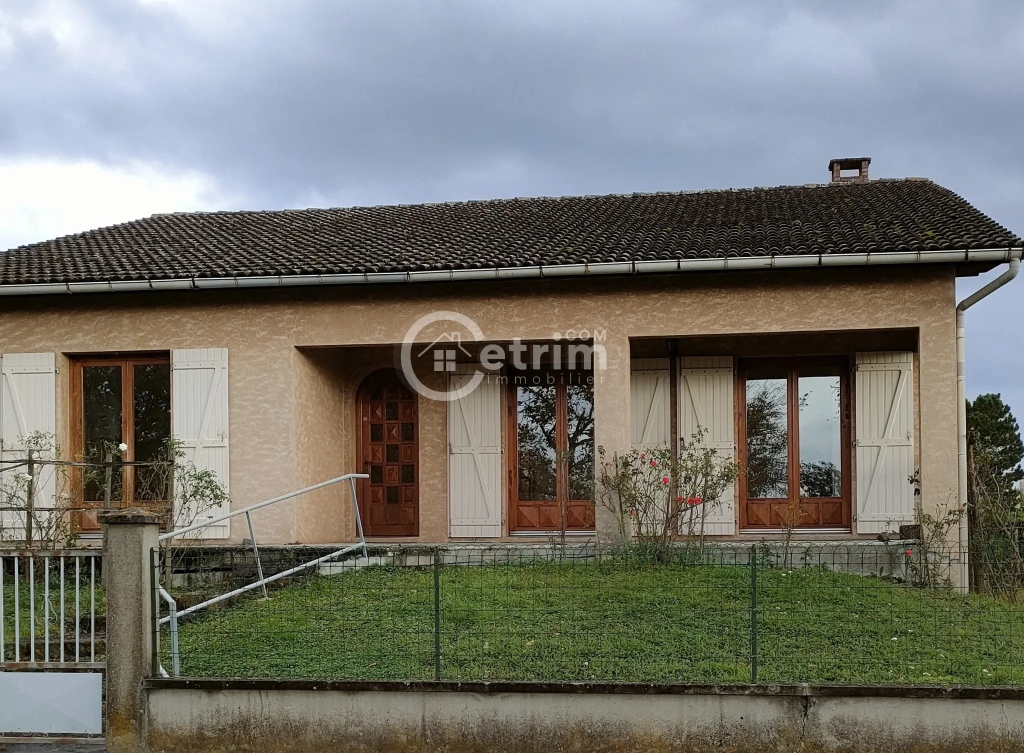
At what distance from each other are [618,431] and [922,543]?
340 centimetres

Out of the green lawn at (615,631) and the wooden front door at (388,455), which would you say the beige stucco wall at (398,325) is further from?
the green lawn at (615,631)

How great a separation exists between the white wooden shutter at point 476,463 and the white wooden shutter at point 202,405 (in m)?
2.86

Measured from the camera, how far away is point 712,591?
841 centimetres

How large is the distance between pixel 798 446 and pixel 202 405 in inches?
289

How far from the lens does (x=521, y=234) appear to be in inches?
522

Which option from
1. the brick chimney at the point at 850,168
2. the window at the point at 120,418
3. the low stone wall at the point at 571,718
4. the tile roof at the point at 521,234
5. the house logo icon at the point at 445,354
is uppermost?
the brick chimney at the point at 850,168

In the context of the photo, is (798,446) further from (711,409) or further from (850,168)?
(850,168)

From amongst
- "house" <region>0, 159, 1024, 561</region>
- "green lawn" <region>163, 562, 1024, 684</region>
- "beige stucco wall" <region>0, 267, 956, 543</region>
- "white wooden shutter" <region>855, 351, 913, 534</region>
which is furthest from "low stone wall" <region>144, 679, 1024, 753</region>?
"white wooden shutter" <region>855, 351, 913, 534</region>

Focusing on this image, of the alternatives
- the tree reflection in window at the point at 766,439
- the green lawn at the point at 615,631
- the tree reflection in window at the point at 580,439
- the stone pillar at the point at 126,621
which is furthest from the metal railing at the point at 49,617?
the tree reflection in window at the point at 766,439

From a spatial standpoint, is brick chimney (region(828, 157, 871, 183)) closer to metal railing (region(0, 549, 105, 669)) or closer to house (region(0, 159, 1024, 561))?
house (region(0, 159, 1024, 561))

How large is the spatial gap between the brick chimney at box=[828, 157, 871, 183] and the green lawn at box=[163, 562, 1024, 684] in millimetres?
9590

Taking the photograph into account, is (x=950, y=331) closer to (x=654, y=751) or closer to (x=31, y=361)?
(x=654, y=751)

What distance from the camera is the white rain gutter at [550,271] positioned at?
10.5 metres

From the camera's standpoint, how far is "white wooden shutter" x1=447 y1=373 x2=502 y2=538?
12.8 metres
